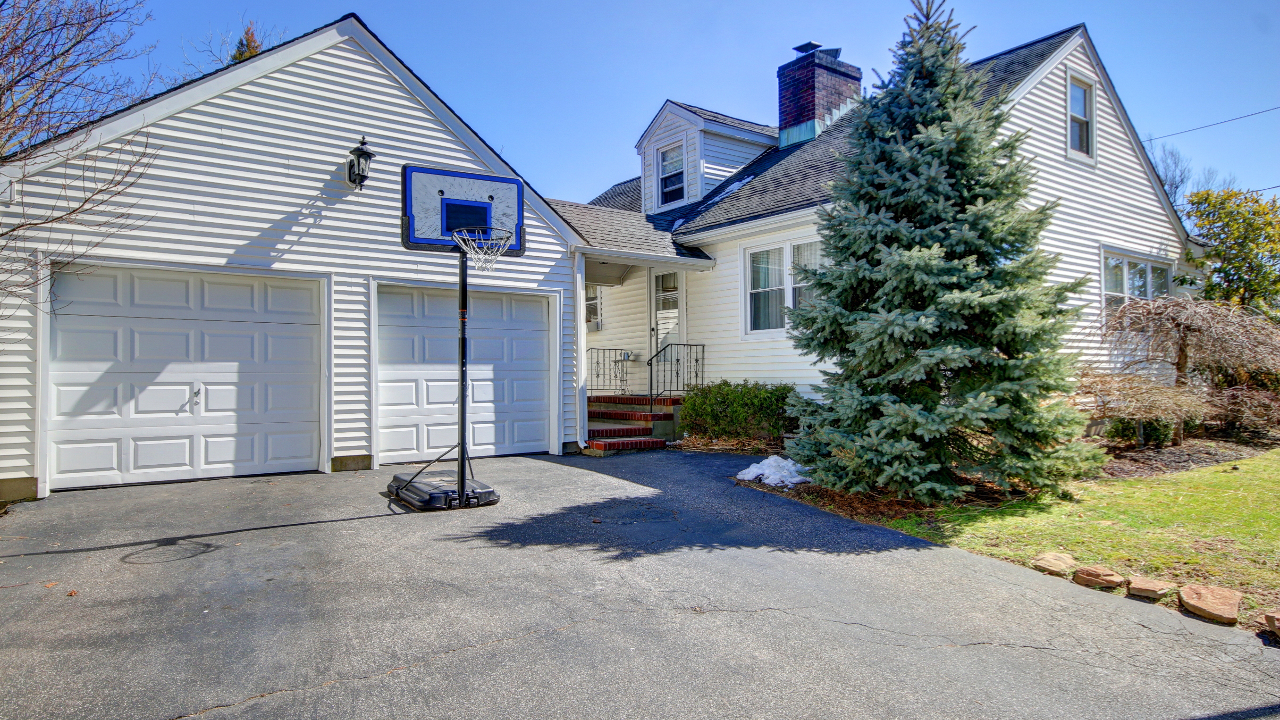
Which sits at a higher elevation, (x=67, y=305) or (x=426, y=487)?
(x=67, y=305)

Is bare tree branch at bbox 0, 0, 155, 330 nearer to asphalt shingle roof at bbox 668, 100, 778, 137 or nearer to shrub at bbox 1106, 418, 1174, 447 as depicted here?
asphalt shingle roof at bbox 668, 100, 778, 137

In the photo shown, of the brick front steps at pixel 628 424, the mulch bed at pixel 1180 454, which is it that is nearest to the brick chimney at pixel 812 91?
the brick front steps at pixel 628 424

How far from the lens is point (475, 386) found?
980 cm

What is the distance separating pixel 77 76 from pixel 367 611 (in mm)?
7295

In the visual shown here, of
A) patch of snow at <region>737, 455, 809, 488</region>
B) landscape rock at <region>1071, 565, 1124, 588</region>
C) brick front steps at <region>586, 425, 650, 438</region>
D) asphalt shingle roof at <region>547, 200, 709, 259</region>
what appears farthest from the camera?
asphalt shingle roof at <region>547, 200, 709, 259</region>

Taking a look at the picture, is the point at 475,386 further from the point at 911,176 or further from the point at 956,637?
the point at 956,637

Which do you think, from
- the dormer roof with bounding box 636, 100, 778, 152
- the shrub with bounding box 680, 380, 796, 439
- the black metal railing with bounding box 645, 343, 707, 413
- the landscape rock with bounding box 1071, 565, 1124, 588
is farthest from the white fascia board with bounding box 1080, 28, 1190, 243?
the landscape rock with bounding box 1071, 565, 1124, 588

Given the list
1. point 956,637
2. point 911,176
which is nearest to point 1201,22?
point 911,176

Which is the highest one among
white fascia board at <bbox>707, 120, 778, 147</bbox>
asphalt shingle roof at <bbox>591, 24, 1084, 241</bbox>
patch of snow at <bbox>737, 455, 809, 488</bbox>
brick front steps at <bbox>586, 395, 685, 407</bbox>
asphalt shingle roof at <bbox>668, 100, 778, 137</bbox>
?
asphalt shingle roof at <bbox>668, 100, 778, 137</bbox>

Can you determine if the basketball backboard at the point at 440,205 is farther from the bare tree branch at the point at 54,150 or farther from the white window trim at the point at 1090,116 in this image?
the white window trim at the point at 1090,116

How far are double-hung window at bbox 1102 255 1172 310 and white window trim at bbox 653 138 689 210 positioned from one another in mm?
8135

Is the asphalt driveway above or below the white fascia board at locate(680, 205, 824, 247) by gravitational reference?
below

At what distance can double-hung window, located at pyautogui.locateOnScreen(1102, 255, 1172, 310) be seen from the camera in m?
12.7

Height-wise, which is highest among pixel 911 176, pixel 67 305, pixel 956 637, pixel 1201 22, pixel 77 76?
pixel 1201 22
